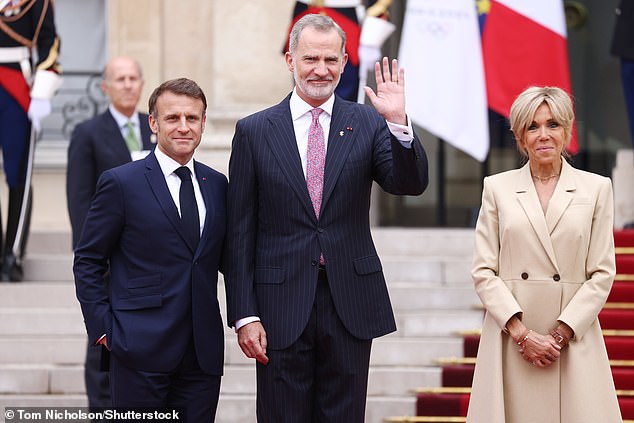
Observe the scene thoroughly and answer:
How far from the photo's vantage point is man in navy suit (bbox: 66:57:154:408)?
5.76m

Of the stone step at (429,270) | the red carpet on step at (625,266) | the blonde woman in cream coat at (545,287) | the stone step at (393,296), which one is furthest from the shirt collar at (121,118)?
the red carpet on step at (625,266)

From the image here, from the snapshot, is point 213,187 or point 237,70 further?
point 237,70

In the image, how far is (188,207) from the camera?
4.18m

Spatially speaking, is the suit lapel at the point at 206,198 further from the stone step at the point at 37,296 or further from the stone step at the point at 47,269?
the stone step at the point at 47,269

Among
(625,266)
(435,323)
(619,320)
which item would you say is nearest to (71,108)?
(435,323)

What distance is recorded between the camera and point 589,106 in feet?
34.5

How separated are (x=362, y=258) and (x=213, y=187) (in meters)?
0.58

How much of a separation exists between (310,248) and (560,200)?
910 mm

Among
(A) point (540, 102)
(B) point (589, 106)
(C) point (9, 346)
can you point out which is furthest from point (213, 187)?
(B) point (589, 106)

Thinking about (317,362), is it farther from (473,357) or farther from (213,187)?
(473,357)

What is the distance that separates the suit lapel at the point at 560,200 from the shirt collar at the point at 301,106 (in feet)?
2.77

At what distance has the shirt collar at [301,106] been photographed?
13.8 feet

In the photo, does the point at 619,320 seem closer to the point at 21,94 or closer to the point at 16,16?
the point at 21,94

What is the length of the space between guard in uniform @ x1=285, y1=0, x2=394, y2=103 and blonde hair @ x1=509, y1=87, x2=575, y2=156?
3.36 m
